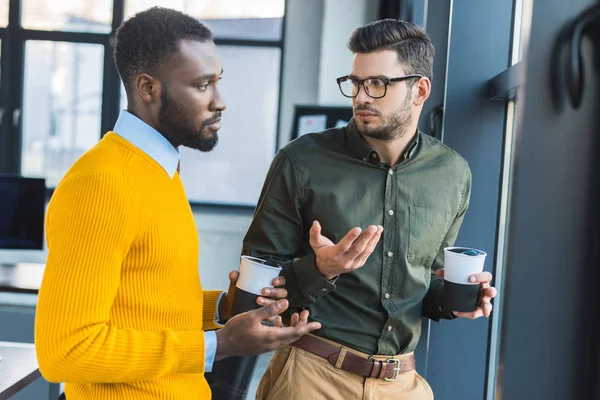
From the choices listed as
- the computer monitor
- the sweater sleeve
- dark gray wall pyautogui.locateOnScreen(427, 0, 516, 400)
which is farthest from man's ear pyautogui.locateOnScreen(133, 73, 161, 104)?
the computer monitor

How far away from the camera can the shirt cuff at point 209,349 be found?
1.19m

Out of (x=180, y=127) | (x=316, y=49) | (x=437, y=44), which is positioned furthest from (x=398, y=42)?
(x=316, y=49)

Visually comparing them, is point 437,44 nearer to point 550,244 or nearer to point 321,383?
point 321,383

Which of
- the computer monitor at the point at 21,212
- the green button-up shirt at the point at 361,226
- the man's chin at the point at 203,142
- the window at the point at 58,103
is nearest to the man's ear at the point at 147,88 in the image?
the man's chin at the point at 203,142

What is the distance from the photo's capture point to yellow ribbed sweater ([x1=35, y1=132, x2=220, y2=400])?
3.44 ft

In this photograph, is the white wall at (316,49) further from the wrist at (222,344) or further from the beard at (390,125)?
the wrist at (222,344)

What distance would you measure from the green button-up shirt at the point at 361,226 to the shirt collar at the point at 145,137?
465mm

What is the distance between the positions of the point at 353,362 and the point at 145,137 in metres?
0.76

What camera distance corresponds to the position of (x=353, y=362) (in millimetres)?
1634

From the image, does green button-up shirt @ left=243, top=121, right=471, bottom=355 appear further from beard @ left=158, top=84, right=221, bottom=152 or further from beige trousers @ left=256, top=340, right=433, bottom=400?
beard @ left=158, top=84, right=221, bottom=152

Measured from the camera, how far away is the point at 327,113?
5336 mm

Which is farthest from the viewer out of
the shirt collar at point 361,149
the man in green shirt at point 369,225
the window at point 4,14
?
the window at point 4,14

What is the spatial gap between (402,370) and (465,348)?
0.69 meters

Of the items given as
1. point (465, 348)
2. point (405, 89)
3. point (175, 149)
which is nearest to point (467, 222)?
point (465, 348)
